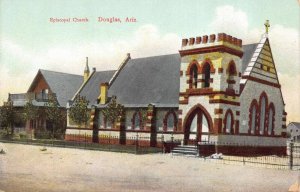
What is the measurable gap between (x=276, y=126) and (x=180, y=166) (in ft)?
48.4

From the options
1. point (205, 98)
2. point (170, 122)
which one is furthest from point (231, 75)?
point (170, 122)

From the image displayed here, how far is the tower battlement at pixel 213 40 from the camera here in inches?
1050

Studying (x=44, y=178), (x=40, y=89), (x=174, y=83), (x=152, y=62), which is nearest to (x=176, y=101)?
(x=174, y=83)

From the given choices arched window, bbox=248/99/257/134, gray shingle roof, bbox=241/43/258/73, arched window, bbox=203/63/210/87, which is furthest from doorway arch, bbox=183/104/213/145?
gray shingle roof, bbox=241/43/258/73

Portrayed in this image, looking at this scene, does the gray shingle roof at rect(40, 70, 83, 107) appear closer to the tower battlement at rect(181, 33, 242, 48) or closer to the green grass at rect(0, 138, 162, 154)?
the green grass at rect(0, 138, 162, 154)

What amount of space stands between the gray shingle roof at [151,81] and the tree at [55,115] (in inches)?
287

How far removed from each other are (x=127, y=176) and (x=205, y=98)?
505 inches

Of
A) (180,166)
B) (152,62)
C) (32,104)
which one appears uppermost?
(152,62)

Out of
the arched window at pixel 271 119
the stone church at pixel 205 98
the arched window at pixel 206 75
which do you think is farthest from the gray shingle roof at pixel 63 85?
the arched window at pixel 271 119

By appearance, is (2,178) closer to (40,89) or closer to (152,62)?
(152,62)

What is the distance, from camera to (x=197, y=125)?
2841 centimetres

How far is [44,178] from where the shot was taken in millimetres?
15312

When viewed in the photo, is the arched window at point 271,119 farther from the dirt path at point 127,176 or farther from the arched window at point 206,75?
the dirt path at point 127,176

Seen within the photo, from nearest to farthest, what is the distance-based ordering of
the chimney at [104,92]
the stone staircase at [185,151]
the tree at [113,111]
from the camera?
the stone staircase at [185,151] → the tree at [113,111] → the chimney at [104,92]
